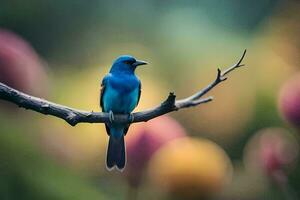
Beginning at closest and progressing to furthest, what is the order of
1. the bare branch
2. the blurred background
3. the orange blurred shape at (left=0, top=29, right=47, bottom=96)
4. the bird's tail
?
1. the bare branch
2. the bird's tail
3. the blurred background
4. the orange blurred shape at (left=0, top=29, right=47, bottom=96)

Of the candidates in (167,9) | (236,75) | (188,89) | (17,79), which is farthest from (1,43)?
(167,9)

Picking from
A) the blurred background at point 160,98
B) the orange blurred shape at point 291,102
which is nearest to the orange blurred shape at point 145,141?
the blurred background at point 160,98

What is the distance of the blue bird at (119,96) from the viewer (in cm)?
55

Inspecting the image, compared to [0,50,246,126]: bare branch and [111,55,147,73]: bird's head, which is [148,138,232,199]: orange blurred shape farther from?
[0,50,246,126]: bare branch

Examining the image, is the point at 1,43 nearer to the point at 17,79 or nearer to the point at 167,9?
the point at 17,79

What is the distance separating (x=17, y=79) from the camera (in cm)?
86

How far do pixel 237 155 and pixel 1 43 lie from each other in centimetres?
50

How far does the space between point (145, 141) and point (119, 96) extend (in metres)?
0.24

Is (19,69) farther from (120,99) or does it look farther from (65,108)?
(65,108)

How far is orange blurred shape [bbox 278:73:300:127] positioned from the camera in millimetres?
781

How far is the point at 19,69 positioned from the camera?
86cm

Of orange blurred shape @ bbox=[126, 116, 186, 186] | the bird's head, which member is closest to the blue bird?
the bird's head

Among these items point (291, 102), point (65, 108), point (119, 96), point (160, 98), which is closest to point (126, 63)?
point (119, 96)

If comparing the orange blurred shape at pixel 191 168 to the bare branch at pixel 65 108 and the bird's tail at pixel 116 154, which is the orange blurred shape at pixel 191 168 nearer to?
the bird's tail at pixel 116 154
